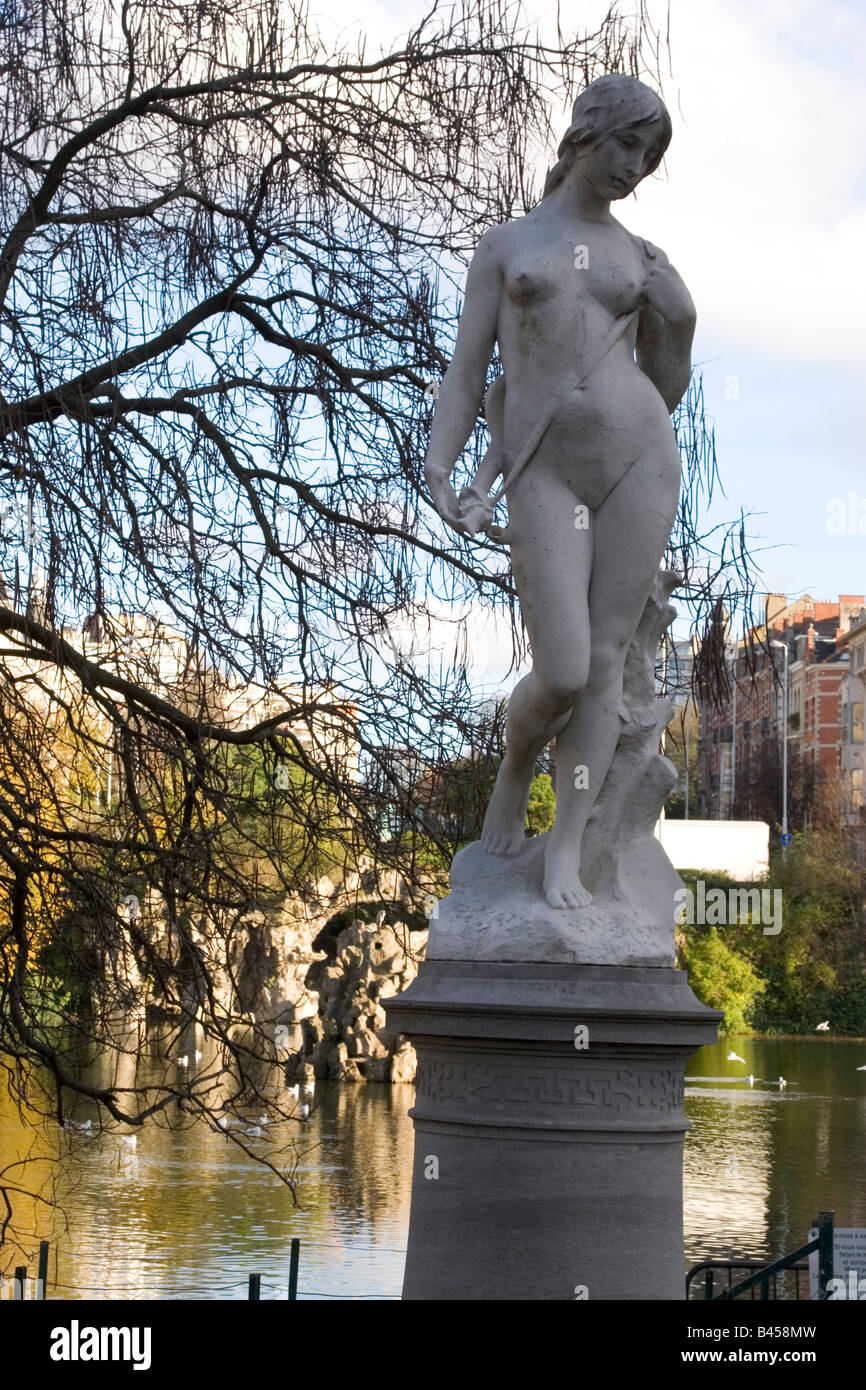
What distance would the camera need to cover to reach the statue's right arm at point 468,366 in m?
5.09

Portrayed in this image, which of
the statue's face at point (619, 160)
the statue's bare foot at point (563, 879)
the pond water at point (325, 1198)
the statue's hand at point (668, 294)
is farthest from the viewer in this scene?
the pond water at point (325, 1198)

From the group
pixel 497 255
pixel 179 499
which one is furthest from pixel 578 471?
pixel 179 499

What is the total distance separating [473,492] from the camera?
495cm

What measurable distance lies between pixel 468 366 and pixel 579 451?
0.43 meters

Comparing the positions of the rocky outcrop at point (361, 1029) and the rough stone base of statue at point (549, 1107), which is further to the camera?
the rocky outcrop at point (361, 1029)

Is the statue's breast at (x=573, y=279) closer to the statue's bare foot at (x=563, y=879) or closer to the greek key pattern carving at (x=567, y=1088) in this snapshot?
the statue's bare foot at (x=563, y=879)

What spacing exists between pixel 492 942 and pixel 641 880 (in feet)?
1.76

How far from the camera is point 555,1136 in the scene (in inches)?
179

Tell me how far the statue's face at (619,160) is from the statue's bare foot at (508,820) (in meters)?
1.54

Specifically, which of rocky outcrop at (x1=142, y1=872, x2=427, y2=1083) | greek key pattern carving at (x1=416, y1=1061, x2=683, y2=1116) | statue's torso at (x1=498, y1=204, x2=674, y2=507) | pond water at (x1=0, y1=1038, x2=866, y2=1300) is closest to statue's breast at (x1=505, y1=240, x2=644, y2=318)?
statue's torso at (x1=498, y1=204, x2=674, y2=507)

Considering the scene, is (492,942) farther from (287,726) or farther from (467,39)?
(467,39)

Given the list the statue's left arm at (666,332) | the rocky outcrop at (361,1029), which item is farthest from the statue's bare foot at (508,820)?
the rocky outcrop at (361,1029)

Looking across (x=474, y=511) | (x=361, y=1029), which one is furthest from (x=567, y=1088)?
(x=361, y=1029)

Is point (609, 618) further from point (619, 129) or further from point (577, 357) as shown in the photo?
point (619, 129)
